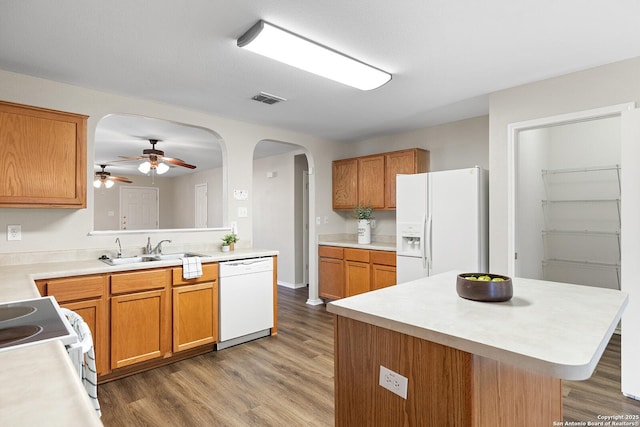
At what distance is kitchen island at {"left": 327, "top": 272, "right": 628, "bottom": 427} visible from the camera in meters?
0.94

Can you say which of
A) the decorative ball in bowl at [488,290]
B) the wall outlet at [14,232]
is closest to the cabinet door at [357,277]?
the decorative ball in bowl at [488,290]

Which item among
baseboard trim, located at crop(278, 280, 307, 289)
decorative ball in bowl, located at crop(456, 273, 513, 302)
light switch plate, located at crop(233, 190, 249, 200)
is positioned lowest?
baseboard trim, located at crop(278, 280, 307, 289)

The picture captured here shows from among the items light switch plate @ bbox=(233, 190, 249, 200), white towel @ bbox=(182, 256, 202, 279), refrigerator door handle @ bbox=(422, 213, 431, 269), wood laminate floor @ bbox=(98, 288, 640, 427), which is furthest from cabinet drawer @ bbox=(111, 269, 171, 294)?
refrigerator door handle @ bbox=(422, 213, 431, 269)

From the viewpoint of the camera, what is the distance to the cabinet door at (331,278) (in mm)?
4586

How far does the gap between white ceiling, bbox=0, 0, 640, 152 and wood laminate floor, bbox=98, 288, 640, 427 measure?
92.5 inches

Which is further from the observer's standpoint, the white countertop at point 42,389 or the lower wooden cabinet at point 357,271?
the lower wooden cabinet at point 357,271

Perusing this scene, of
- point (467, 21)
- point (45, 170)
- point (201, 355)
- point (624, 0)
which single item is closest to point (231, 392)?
point (201, 355)

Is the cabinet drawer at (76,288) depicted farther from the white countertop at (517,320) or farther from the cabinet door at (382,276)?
the cabinet door at (382,276)

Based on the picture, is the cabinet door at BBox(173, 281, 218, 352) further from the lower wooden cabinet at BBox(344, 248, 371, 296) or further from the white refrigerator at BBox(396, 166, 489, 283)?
the white refrigerator at BBox(396, 166, 489, 283)

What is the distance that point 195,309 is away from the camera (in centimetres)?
296

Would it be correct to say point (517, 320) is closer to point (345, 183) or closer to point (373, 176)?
point (373, 176)

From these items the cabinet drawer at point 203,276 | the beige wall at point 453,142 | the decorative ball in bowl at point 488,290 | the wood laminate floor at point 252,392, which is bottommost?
the wood laminate floor at point 252,392

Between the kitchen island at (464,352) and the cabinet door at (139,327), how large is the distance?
1976 millimetres

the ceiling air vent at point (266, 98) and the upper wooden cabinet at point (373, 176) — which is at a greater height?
the ceiling air vent at point (266, 98)
